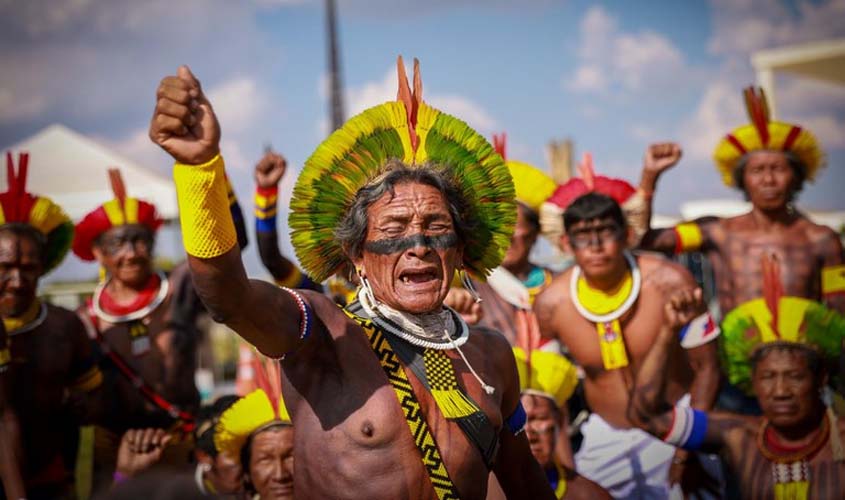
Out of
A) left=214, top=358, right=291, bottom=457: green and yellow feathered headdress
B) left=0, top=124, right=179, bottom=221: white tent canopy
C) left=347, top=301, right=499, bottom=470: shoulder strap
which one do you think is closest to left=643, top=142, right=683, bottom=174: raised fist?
left=214, top=358, right=291, bottom=457: green and yellow feathered headdress

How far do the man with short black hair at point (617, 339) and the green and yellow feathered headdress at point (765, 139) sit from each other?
1511mm

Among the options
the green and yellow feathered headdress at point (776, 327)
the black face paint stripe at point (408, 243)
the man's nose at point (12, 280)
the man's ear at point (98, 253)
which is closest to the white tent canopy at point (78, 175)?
the man's ear at point (98, 253)

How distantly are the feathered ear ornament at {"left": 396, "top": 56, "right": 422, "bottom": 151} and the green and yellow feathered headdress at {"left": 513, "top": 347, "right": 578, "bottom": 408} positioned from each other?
2.29 meters

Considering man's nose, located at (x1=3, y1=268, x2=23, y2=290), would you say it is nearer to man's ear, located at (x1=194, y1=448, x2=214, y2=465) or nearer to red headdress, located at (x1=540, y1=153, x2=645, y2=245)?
man's ear, located at (x1=194, y1=448, x2=214, y2=465)

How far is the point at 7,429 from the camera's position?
5.71 metres

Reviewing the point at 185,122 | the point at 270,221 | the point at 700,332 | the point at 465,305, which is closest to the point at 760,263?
the point at 700,332

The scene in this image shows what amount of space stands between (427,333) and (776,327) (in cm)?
296

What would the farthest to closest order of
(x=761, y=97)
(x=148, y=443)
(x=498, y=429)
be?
1. (x=761, y=97)
2. (x=148, y=443)
3. (x=498, y=429)

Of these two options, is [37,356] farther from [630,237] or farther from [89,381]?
[630,237]

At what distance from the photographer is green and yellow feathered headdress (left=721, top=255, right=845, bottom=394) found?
18.6 feet

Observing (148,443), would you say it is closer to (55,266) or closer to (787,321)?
(55,266)

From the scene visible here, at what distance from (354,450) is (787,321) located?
3.37 metres

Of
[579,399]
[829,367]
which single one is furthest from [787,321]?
[579,399]

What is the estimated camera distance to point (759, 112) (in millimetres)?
7406
